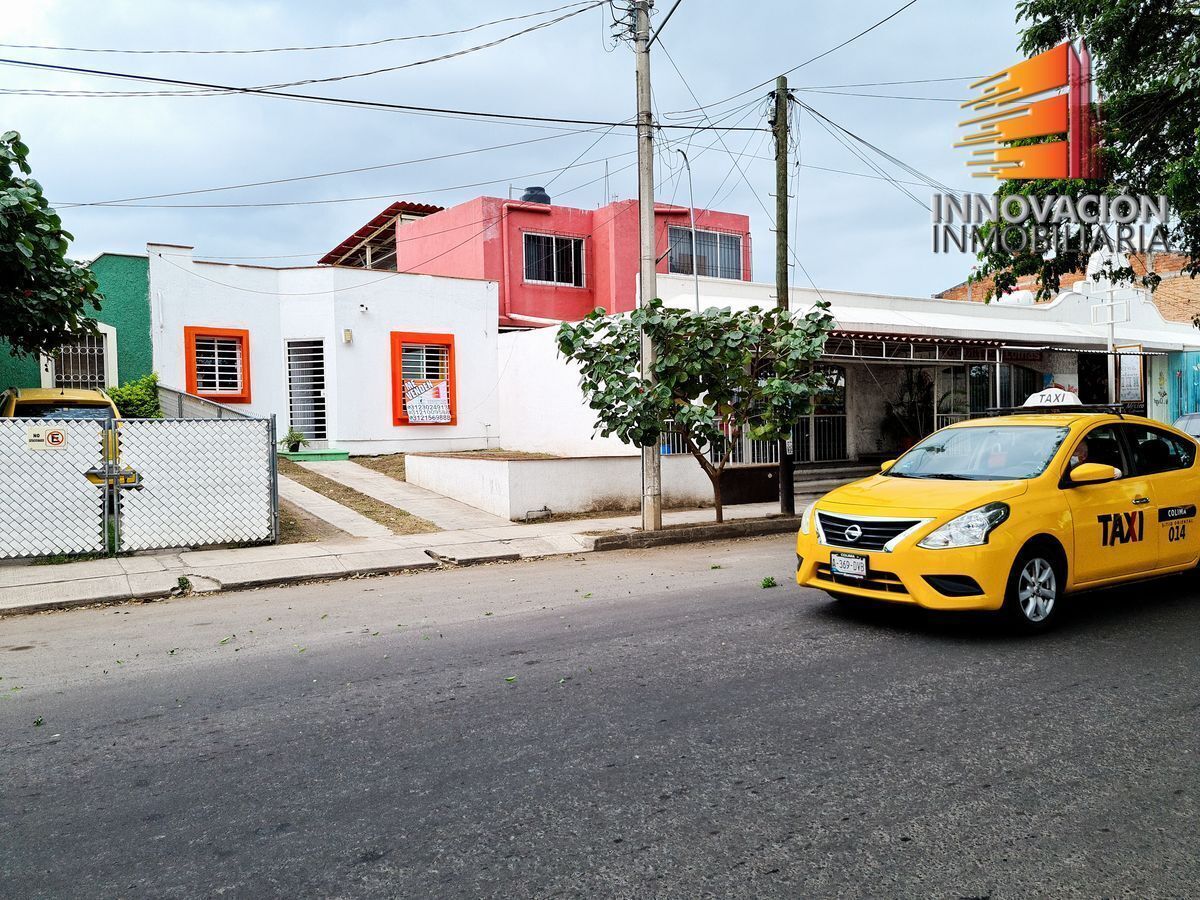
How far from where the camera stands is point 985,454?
7.16m

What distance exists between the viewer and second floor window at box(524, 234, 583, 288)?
87.4ft

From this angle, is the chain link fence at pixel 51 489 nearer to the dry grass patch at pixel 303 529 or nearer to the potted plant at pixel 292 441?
the dry grass patch at pixel 303 529

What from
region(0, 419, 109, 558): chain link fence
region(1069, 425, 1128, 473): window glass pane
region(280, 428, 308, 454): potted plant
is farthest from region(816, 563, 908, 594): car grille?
region(280, 428, 308, 454): potted plant

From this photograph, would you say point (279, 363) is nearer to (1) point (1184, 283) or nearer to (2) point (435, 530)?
(2) point (435, 530)

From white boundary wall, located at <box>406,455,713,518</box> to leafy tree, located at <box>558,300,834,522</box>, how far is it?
2083mm

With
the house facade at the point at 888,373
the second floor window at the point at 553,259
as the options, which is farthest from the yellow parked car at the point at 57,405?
the second floor window at the point at 553,259

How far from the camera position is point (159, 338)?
1911 cm

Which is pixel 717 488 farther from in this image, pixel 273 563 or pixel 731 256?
pixel 731 256

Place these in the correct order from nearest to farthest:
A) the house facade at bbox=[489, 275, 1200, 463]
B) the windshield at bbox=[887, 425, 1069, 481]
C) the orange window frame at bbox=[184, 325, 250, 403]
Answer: the windshield at bbox=[887, 425, 1069, 481]
the house facade at bbox=[489, 275, 1200, 463]
the orange window frame at bbox=[184, 325, 250, 403]

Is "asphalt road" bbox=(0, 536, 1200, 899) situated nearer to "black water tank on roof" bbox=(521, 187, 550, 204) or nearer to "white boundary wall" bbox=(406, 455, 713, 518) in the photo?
"white boundary wall" bbox=(406, 455, 713, 518)

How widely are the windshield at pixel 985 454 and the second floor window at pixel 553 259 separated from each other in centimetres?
2012

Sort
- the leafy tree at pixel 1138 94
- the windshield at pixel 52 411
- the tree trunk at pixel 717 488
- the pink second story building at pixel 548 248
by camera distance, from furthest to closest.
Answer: the pink second story building at pixel 548 248 < the tree trunk at pixel 717 488 < the windshield at pixel 52 411 < the leafy tree at pixel 1138 94

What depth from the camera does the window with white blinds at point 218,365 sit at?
65.3ft

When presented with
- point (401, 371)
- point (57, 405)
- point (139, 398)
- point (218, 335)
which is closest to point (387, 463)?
point (401, 371)
